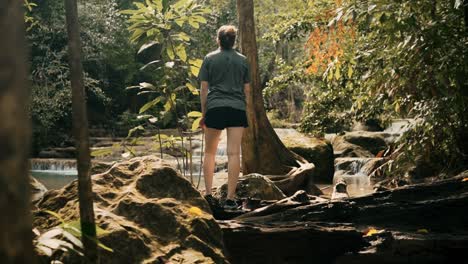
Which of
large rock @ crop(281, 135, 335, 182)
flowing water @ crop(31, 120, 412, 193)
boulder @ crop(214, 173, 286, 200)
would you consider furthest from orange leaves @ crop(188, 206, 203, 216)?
large rock @ crop(281, 135, 335, 182)

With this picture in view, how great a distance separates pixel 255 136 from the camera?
12062 mm

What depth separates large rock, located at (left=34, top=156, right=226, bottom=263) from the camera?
389cm

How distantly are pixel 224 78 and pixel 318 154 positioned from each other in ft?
36.7

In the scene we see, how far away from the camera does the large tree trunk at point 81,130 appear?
256cm

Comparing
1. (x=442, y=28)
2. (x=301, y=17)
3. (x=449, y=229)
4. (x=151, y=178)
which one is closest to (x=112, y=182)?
(x=151, y=178)

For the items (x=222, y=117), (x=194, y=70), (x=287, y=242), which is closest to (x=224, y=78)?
(x=222, y=117)

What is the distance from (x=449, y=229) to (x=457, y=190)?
0.62 metres

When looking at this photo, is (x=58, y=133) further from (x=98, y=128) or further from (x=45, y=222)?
(x=45, y=222)

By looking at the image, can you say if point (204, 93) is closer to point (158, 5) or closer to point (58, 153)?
point (158, 5)

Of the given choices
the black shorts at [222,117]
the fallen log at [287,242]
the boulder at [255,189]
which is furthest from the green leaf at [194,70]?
the fallen log at [287,242]

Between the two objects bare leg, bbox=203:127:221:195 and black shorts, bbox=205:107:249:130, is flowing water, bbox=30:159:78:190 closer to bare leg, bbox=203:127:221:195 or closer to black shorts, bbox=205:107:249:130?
bare leg, bbox=203:127:221:195

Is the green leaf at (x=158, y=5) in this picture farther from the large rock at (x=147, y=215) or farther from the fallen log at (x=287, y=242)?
the fallen log at (x=287, y=242)

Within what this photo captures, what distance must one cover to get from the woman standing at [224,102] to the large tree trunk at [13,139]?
544 cm

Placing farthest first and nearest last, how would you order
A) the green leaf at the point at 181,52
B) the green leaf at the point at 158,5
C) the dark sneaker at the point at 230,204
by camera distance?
1. the green leaf at the point at 181,52
2. the green leaf at the point at 158,5
3. the dark sneaker at the point at 230,204
